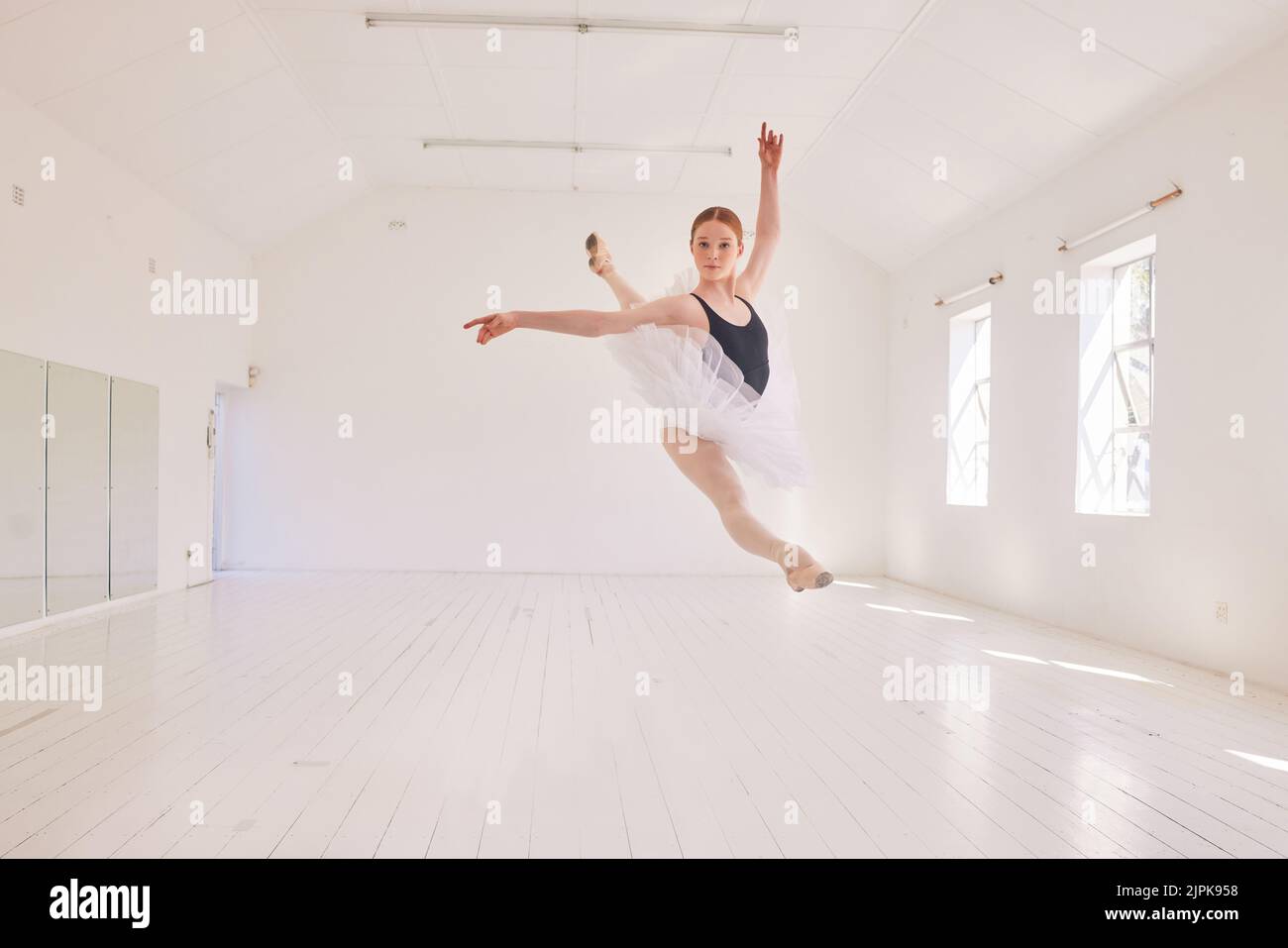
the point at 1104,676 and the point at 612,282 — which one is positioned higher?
the point at 612,282

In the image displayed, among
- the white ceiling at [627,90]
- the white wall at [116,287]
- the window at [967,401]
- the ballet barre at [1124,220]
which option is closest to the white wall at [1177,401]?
the ballet barre at [1124,220]

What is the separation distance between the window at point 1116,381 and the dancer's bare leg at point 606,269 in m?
3.76

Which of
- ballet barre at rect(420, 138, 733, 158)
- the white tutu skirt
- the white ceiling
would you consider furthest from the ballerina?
ballet barre at rect(420, 138, 733, 158)

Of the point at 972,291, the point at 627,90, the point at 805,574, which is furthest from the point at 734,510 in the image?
the point at 972,291

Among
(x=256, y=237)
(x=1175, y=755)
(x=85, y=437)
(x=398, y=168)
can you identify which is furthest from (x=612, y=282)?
(x=256, y=237)

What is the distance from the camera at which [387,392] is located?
846cm

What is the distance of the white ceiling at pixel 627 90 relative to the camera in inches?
184

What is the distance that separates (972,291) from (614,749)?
213 inches

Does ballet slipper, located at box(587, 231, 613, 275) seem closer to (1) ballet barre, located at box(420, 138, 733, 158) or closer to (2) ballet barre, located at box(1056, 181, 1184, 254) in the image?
(2) ballet barre, located at box(1056, 181, 1184, 254)

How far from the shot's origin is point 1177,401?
4.70 metres

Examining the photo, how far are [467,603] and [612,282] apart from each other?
4148 mm

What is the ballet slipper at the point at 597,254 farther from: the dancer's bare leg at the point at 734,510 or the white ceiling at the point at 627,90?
the white ceiling at the point at 627,90

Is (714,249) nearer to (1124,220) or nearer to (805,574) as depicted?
(805,574)

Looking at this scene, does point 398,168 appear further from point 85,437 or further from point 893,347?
point 893,347
